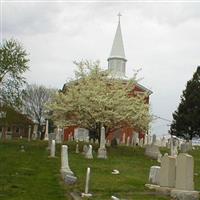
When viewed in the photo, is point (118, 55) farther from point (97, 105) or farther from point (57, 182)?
point (57, 182)

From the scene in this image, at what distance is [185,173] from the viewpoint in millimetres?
15352

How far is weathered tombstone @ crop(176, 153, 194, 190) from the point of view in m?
15.3

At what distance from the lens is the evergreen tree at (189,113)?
182 feet

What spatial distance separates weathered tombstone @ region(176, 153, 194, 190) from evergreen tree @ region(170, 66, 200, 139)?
40247 millimetres

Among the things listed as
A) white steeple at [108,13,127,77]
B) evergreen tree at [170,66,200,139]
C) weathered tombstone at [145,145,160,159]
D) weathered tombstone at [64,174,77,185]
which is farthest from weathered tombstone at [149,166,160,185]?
white steeple at [108,13,127,77]

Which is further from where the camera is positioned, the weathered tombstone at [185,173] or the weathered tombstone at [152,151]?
the weathered tombstone at [152,151]

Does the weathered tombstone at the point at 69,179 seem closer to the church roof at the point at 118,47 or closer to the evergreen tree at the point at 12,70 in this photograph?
the evergreen tree at the point at 12,70

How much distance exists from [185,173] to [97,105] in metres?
21.0

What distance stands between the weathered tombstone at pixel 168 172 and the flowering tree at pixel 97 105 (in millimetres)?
19480

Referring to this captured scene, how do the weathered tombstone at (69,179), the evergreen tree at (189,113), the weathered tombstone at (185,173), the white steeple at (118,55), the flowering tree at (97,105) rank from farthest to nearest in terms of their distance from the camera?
the white steeple at (118,55) < the evergreen tree at (189,113) < the flowering tree at (97,105) < the weathered tombstone at (69,179) < the weathered tombstone at (185,173)

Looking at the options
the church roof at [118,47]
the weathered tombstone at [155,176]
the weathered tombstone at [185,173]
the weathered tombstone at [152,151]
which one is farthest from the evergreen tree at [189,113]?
the weathered tombstone at [185,173]

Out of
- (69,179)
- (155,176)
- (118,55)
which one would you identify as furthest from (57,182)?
(118,55)

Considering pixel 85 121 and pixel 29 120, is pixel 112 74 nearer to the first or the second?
pixel 85 121

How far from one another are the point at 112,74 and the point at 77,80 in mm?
3026
